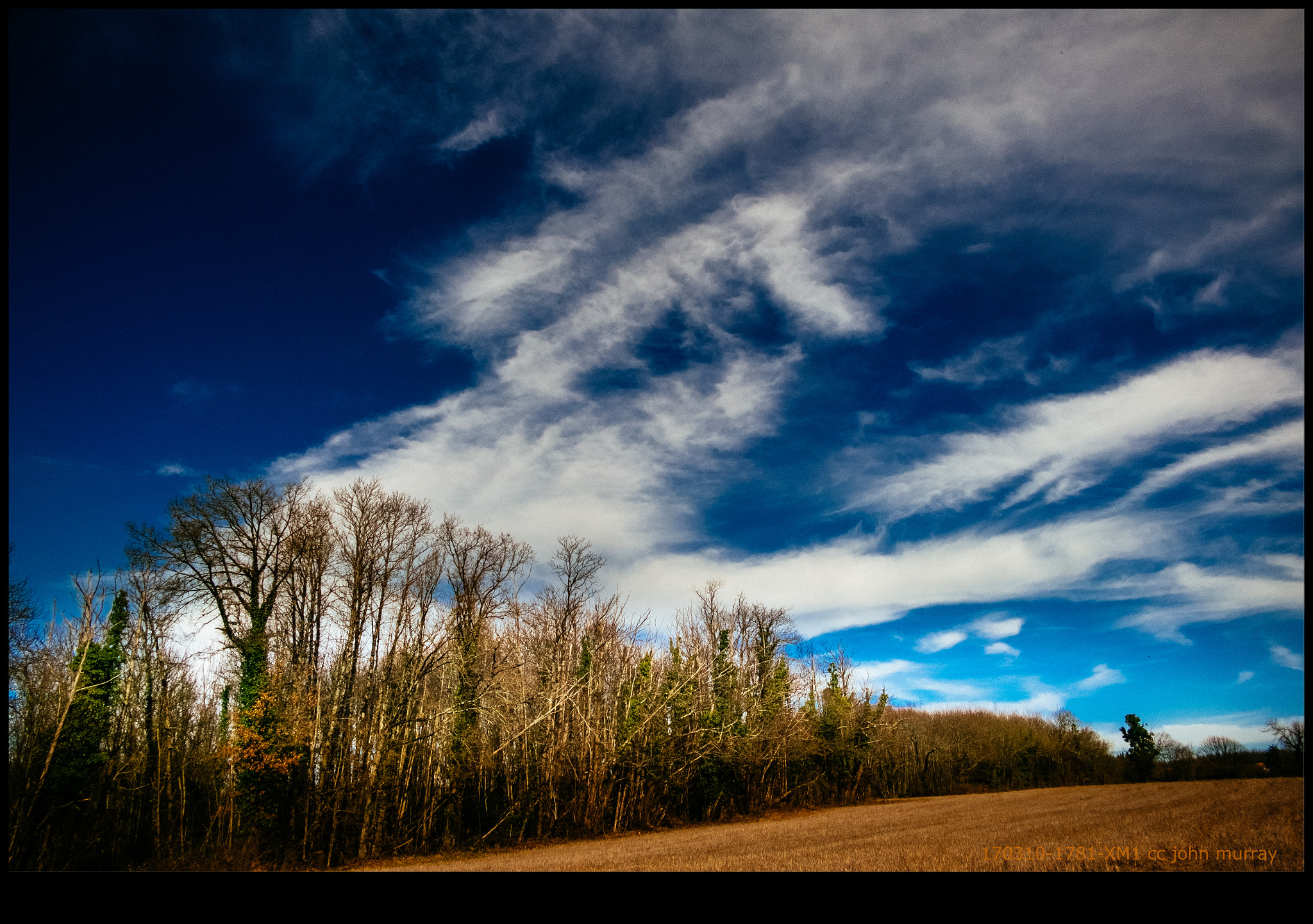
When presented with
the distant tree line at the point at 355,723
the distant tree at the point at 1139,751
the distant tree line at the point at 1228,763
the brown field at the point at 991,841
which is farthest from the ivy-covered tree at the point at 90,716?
the distant tree at the point at 1139,751

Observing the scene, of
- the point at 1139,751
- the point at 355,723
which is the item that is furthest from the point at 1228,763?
the point at 355,723

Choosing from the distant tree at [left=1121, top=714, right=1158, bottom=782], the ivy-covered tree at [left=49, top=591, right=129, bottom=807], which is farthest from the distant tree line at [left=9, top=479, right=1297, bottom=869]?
the distant tree at [left=1121, top=714, right=1158, bottom=782]

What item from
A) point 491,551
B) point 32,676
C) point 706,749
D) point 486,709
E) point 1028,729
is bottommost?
point 1028,729

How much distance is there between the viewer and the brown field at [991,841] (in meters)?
11.4

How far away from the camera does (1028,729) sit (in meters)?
66.2

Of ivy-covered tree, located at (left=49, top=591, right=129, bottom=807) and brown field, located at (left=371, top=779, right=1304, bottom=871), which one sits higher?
ivy-covered tree, located at (left=49, top=591, right=129, bottom=807)

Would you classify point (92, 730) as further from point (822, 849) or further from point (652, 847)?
point (822, 849)

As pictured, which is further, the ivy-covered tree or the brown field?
the ivy-covered tree

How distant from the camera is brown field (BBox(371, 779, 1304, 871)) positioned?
11406 millimetres

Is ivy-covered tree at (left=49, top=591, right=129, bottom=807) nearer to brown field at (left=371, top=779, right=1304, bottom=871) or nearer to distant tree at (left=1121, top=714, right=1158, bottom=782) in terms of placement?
brown field at (left=371, top=779, right=1304, bottom=871)

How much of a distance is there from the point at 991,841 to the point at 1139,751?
6210 centimetres

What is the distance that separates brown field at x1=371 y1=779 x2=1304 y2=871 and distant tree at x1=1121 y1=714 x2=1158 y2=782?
109 feet
